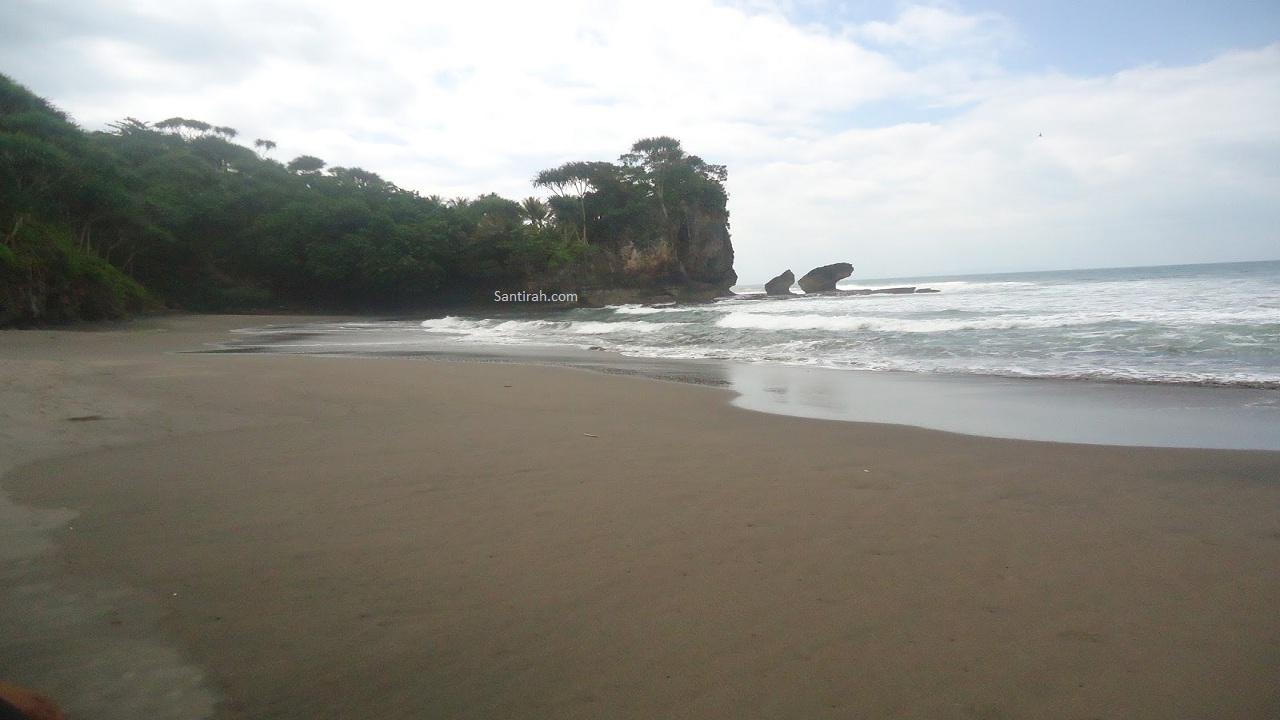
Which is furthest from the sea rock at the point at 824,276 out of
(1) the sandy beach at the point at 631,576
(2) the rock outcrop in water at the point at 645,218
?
(1) the sandy beach at the point at 631,576

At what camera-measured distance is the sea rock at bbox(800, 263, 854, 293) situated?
205 ft

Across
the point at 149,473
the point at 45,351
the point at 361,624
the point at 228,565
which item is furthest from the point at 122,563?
the point at 45,351

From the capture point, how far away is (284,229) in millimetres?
34500

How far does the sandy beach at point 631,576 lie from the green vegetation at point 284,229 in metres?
19.4

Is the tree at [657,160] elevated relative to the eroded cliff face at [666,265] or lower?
elevated

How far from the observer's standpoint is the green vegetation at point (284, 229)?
64.7 ft

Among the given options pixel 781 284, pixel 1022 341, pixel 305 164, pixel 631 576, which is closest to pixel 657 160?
pixel 781 284

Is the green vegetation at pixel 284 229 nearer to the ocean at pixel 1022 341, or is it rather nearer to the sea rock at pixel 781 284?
the sea rock at pixel 781 284

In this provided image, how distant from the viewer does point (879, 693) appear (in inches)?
71.6

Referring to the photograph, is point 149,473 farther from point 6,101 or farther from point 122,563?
point 6,101

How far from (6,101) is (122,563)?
99.3ft

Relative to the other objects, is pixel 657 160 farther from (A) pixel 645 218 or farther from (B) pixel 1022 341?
(B) pixel 1022 341

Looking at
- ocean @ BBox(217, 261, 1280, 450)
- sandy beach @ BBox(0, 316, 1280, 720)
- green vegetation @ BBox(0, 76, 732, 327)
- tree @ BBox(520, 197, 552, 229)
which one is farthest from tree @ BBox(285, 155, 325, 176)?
sandy beach @ BBox(0, 316, 1280, 720)

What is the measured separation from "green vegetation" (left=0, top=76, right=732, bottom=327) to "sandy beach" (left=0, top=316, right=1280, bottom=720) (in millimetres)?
19437
